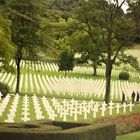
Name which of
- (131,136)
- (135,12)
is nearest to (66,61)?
(135,12)

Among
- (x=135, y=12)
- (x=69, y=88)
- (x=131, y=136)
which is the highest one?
Result: (x=135, y=12)

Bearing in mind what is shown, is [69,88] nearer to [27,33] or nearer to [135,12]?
[27,33]

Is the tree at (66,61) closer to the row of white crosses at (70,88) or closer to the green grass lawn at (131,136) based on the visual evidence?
the row of white crosses at (70,88)

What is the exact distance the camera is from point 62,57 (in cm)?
7206

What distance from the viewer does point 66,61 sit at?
72.4 metres

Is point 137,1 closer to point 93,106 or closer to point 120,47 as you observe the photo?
point 120,47

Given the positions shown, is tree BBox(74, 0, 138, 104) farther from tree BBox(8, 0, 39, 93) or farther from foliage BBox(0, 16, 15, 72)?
foliage BBox(0, 16, 15, 72)

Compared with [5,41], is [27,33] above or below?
above

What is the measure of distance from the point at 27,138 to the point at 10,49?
21.6m

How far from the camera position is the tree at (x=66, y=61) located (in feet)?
233

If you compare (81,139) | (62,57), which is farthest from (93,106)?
(62,57)

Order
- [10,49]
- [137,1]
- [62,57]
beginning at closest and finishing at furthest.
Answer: [10,49], [137,1], [62,57]

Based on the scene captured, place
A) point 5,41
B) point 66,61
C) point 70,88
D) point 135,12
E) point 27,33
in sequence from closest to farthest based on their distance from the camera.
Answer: point 5,41 < point 135,12 < point 27,33 < point 70,88 < point 66,61

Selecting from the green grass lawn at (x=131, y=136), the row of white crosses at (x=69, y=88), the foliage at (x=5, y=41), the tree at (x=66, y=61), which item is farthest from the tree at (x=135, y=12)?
the tree at (x=66, y=61)
